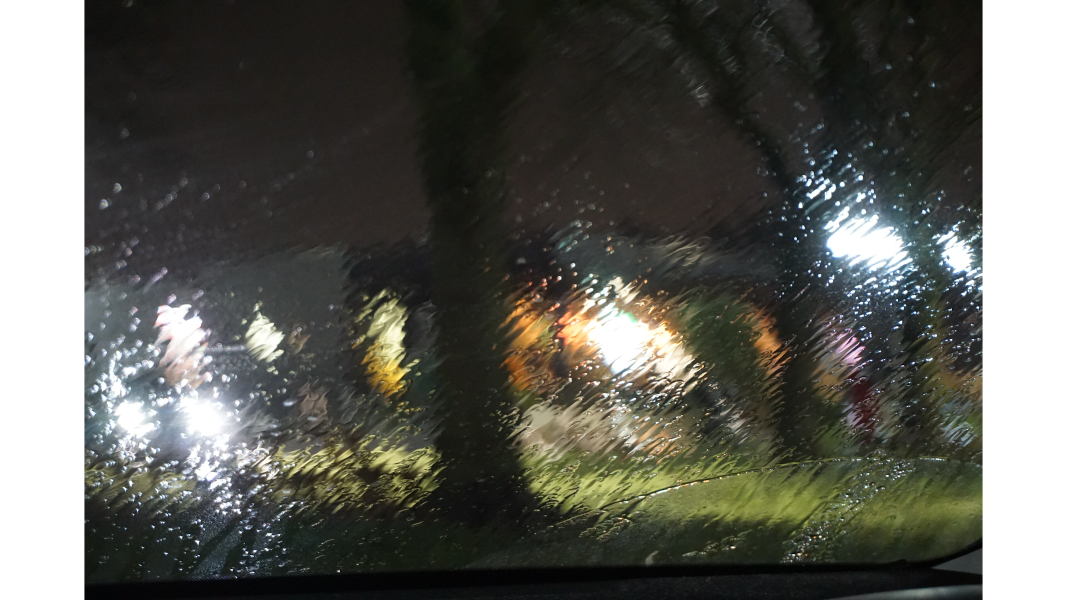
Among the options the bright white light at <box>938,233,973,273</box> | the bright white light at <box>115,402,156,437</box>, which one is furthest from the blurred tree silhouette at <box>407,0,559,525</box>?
the bright white light at <box>938,233,973,273</box>

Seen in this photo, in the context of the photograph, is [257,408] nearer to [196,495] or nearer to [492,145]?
Answer: [196,495]

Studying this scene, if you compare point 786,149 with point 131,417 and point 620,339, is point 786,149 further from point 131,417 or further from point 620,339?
point 131,417

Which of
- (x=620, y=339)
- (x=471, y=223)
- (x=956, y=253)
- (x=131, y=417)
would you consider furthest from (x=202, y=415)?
(x=956, y=253)

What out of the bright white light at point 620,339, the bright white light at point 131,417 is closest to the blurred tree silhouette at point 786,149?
the bright white light at point 620,339

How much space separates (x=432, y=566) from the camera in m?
1.01

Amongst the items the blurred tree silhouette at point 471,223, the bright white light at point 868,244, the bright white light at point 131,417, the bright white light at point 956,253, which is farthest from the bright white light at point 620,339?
the bright white light at point 131,417

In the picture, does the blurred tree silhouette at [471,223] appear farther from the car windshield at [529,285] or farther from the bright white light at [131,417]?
the bright white light at [131,417]

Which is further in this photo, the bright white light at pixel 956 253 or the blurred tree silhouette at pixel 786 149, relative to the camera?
the bright white light at pixel 956 253

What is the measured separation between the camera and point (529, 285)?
1001 millimetres

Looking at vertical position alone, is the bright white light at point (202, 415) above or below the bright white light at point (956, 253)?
above

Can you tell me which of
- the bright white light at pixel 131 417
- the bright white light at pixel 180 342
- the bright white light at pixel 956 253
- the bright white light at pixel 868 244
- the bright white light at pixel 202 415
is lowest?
the bright white light at pixel 956 253

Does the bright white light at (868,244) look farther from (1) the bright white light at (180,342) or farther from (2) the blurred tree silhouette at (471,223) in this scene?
(1) the bright white light at (180,342)

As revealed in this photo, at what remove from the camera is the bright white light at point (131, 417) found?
927mm

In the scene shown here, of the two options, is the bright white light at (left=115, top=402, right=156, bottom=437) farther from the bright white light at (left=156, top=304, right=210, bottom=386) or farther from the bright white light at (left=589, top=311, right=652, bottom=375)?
the bright white light at (left=589, top=311, right=652, bottom=375)
